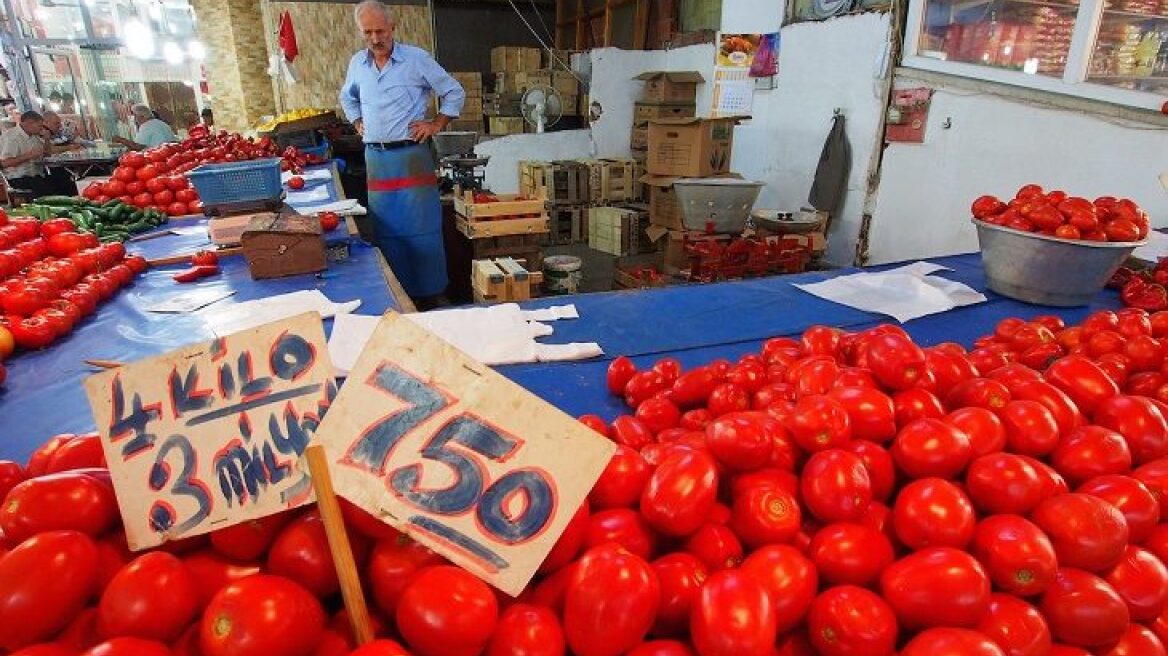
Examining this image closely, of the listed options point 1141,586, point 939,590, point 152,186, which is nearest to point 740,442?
point 939,590

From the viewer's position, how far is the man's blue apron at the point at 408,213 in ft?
15.4

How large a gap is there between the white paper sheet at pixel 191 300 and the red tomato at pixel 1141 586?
3365mm

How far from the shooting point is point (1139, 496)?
41.1 inches

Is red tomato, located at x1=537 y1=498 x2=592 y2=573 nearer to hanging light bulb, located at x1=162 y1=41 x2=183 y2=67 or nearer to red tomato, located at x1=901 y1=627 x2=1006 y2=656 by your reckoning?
red tomato, located at x1=901 y1=627 x2=1006 y2=656

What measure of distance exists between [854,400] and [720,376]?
0.56 meters

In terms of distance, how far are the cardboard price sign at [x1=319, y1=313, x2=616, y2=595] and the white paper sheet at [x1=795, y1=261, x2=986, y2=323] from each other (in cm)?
242

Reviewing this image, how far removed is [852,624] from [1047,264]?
9.09 ft

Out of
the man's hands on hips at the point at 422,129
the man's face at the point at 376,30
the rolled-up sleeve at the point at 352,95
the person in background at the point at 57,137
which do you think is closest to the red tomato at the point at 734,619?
the man's hands on hips at the point at 422,129

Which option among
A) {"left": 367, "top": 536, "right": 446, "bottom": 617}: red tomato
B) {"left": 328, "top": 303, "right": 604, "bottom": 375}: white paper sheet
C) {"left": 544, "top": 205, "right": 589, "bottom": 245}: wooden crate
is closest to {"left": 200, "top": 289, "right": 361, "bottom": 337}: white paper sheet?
{"left": 328, "top": 303, "right": 604, "bottom": 375}: white paper sheet

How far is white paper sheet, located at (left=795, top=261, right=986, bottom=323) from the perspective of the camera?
296 cm

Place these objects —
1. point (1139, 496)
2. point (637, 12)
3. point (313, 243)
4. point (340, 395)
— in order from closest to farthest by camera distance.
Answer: point (340, 395)
point (1139, 496)
point (313, 243)
point (637, 12)

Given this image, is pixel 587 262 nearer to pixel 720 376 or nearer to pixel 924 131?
pixel 924 131

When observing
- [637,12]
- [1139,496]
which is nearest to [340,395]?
[1139,496]

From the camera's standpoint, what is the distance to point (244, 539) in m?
0.87
